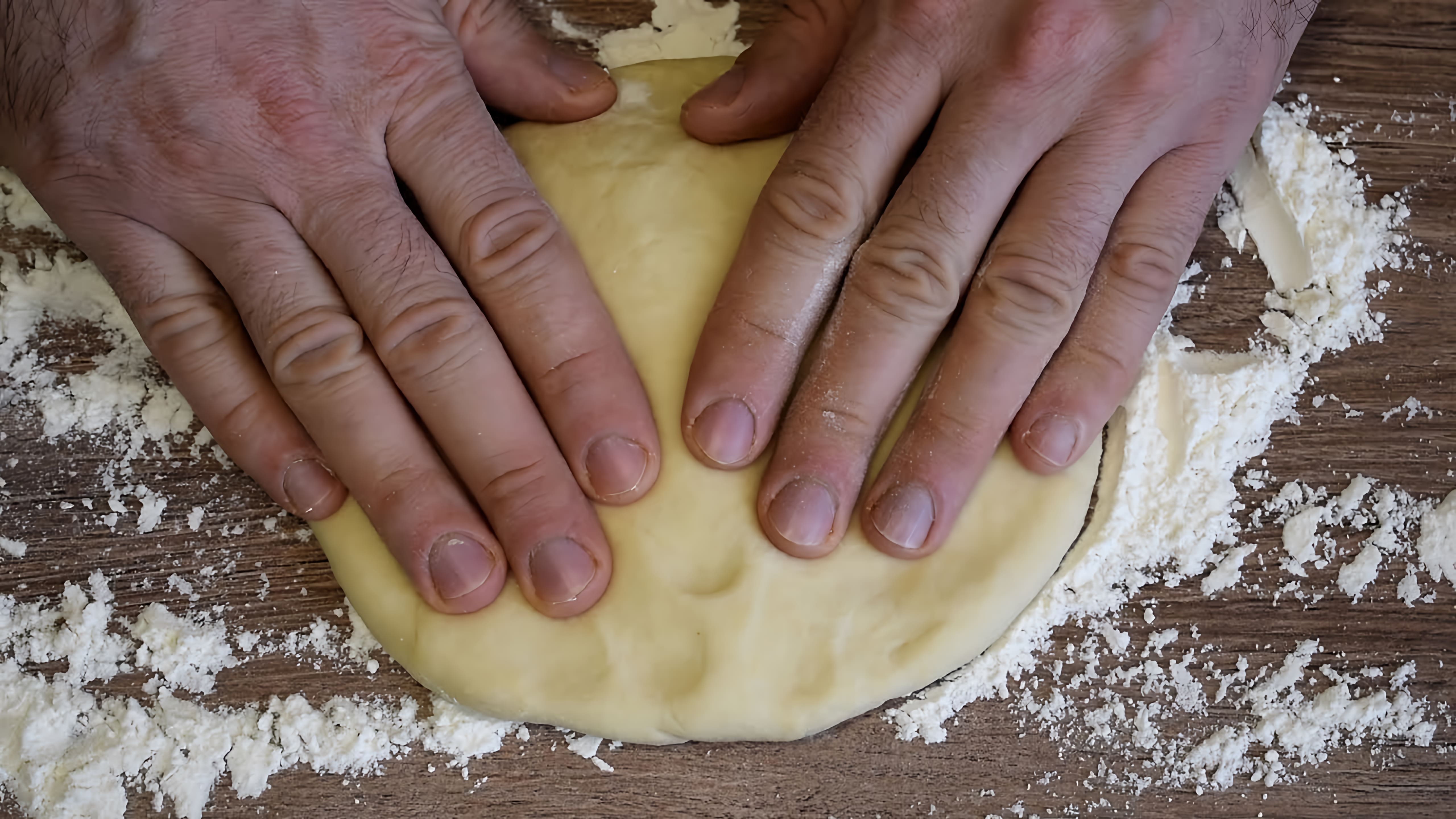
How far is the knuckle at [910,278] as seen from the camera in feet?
3.38

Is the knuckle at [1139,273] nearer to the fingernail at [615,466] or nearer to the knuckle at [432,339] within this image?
the fingernail at [615,466]

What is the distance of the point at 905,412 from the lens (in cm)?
112

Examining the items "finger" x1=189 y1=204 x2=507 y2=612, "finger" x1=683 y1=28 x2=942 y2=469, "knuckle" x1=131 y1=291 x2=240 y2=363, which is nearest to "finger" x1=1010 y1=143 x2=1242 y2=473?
"finger" x1=683 y1=28 x2=942 y2=469

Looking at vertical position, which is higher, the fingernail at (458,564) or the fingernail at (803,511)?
the fingernail at (803,511)

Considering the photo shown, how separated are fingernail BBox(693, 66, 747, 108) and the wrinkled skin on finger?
4.3 inches

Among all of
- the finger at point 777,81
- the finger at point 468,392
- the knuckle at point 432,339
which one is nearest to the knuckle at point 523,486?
the finger at point 468,392

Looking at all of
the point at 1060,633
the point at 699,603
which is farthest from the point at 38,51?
the point at 1060,633

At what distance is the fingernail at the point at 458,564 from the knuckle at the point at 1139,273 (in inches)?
29.3

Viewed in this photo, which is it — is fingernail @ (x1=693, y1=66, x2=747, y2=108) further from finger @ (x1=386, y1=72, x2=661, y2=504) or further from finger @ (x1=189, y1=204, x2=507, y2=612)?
finger @ (x1=189, y1=204, x2=507, y2=612)

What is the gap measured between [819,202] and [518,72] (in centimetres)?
44

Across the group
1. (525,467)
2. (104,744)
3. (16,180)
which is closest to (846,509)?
(525,467)

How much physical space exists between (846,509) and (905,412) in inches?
5.7

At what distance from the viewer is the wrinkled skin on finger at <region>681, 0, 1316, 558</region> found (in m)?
1.04

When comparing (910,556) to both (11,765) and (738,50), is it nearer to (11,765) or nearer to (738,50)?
(738,50)
